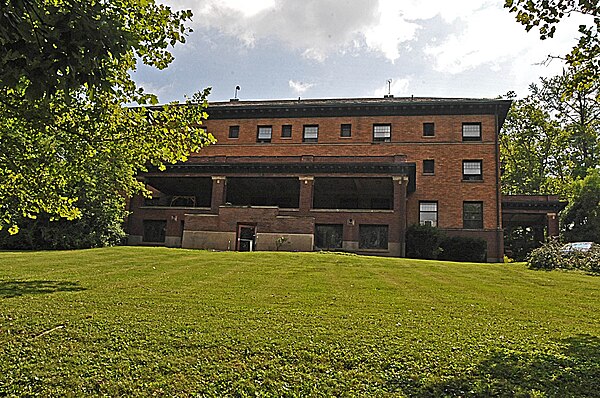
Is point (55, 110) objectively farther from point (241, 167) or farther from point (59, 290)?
point (241, 167)

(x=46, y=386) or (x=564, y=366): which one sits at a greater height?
(x=564, y=366)

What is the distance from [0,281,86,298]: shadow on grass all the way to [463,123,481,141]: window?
33.3 m

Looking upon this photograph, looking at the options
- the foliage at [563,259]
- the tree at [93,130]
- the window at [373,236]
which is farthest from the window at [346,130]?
the tree at [93,130]

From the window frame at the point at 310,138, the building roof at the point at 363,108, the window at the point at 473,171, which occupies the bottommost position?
the window at the point at 473,171

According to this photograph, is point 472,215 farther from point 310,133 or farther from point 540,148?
point 540,148

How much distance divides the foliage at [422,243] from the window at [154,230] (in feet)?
55.5

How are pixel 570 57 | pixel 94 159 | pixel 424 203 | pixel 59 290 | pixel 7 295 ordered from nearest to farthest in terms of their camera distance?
pixel 570 57, pixel 7 295, pixel 59 290, pixel 94 159, pixel 424 203

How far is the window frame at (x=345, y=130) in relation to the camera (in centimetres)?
4027

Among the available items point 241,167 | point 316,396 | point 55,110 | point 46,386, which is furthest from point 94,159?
point 241,167

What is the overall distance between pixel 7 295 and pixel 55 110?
3.73 metres

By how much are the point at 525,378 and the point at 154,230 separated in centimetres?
3261

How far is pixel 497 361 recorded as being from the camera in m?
5.77

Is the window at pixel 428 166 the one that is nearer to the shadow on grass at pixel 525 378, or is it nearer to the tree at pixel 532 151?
→ the tree at pixel 532 151

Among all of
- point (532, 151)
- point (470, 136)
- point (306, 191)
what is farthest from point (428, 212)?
point (532, 151)
